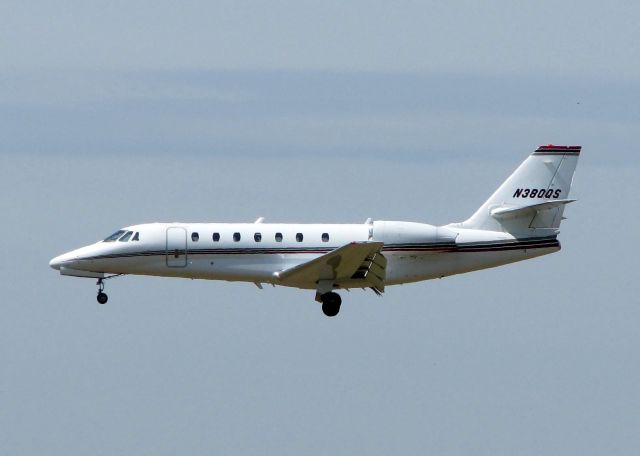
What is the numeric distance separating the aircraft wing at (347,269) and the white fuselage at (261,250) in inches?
18.1

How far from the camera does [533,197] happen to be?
46.4 m

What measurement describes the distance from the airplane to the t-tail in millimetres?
44

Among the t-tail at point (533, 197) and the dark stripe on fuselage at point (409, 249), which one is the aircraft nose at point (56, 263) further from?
the t-tail at point (533, 197)

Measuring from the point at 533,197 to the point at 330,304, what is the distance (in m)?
7.73

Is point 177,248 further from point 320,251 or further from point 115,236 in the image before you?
point 320,251

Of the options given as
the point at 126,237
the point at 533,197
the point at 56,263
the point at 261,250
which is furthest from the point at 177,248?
the point at 533,197

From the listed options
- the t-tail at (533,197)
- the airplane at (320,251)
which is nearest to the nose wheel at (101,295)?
the airplane at (320,251)

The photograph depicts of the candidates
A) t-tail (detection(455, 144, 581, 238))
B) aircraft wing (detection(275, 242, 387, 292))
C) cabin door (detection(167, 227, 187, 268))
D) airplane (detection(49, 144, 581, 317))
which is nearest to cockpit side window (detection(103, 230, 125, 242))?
airplane (detection(49, 144, 581, 317))

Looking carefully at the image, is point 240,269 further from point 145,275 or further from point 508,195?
point 508,195

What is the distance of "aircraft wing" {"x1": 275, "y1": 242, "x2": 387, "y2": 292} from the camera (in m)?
42.1

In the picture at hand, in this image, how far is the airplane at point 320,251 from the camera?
4366 centimetres

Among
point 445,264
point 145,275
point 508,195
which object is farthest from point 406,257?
point 145,275

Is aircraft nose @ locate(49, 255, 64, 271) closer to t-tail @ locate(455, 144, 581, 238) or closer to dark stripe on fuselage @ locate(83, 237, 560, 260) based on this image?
dark stripe on fuselage @ locate(83, 237, 560, 260)

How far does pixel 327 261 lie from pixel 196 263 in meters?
4.06
